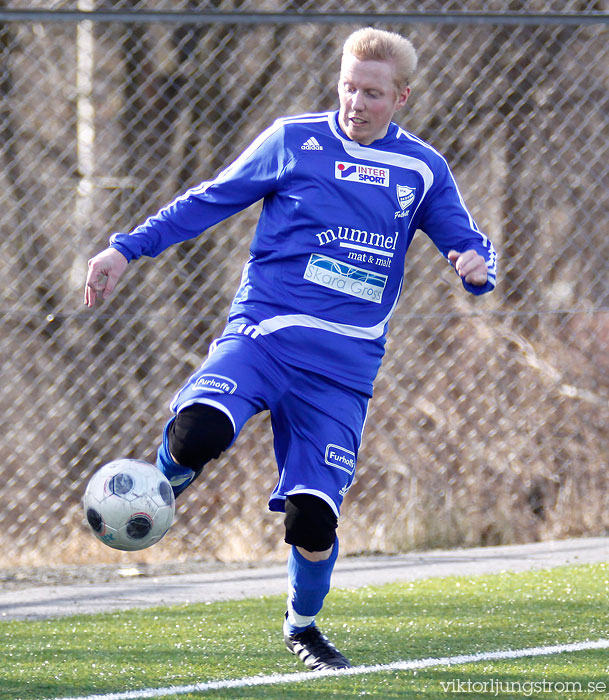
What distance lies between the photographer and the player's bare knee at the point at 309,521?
3.31 meters

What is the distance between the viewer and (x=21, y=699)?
10.5 feet

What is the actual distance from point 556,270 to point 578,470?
1577 mm

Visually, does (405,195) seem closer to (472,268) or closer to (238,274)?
(472,268)

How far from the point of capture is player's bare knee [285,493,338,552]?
10.9ft

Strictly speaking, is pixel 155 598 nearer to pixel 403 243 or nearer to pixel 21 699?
pixel 21 699

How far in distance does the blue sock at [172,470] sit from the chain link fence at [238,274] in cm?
264

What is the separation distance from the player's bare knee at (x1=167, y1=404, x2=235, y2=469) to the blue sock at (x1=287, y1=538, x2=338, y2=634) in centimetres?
55

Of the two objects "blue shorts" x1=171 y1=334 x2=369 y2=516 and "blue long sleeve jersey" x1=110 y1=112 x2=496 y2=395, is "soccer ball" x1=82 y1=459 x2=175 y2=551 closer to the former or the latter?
"blue shorts" x1=171 y1=334 x2=369 y2=516

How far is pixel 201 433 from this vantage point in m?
3.14

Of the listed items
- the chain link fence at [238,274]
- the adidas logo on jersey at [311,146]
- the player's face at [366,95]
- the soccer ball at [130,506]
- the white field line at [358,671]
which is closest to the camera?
the soccer ball at [130,506]

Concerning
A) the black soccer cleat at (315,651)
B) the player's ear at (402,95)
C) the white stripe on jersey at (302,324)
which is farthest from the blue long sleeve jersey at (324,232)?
the black soccer cleat at (315,651)

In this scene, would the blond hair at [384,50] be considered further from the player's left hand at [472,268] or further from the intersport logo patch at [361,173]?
the player's left hand at [472,268]

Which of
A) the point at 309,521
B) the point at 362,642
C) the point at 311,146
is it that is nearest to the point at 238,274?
the point at 362,642

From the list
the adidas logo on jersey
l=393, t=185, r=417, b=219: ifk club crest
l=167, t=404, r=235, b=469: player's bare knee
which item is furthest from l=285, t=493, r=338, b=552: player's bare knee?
the adidas logo on jersey
